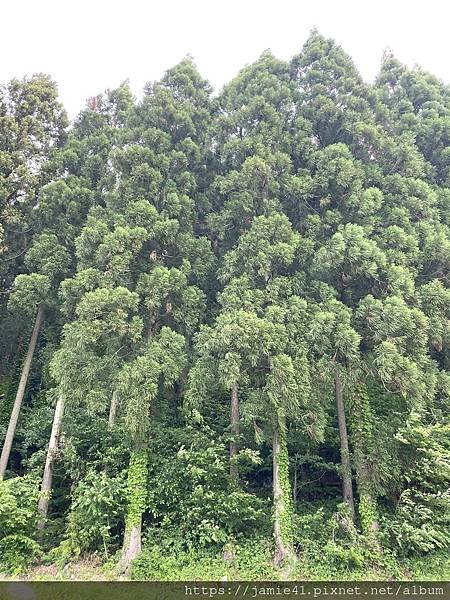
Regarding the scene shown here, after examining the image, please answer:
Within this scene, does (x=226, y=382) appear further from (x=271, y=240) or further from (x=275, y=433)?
(x=271, y=240)

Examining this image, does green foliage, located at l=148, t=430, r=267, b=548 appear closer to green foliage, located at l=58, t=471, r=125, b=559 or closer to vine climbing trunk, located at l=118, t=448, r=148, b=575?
vine climbing trunk, located at l=118, t=448, r=148, b=575

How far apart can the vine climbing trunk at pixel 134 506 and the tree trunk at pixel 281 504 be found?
8.86ft

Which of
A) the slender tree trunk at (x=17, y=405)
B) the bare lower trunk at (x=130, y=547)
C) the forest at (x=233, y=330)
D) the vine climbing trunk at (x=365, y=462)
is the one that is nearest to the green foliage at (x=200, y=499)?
the forest at (x=233, y=330)

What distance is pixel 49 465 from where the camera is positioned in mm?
9688

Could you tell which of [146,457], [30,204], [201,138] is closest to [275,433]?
[146,457]

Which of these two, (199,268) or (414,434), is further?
(199,268)

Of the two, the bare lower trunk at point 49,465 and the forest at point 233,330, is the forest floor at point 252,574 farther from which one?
the bare lower trunk at point 49,465

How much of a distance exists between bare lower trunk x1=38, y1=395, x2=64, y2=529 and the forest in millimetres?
64

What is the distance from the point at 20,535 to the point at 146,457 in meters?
2.73

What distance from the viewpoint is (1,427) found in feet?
37.6

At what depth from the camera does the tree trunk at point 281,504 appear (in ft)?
26.2

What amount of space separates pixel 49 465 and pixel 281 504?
547 cm

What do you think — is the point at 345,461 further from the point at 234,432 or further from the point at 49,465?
the point at 49,465

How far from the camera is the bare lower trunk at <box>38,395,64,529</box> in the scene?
9.06 meters
